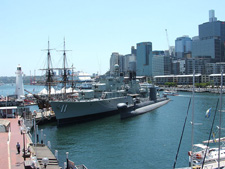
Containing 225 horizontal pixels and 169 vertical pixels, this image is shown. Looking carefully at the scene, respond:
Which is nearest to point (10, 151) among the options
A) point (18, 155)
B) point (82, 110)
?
point (18, 155)

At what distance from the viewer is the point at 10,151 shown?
25.7 metres

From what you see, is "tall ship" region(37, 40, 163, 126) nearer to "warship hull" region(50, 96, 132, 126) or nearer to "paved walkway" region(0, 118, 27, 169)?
"warship hull" region(50, 96, 132, 126)

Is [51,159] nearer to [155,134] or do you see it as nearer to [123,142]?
[123,142]

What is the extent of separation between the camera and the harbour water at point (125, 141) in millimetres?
30438

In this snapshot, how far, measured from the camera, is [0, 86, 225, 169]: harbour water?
30.4 m

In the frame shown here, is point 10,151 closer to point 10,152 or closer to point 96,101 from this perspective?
point 10,152

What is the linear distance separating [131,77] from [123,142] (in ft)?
136

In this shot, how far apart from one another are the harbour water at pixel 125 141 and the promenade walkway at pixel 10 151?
18.1 ft

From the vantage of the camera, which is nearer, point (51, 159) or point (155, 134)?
point (51, 159)

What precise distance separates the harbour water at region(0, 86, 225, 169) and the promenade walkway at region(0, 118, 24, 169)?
218 inches

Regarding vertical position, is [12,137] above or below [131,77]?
below

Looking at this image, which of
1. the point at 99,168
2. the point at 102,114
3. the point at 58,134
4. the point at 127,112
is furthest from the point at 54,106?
the point at 99,168

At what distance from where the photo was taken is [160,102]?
84500 millimetres

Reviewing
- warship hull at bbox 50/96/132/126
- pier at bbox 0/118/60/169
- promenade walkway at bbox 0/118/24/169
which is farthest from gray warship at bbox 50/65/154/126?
pier at bbox 0/118/60/169
